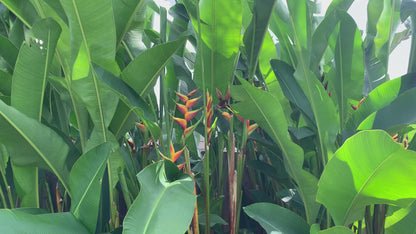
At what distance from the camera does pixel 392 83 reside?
0.90 m

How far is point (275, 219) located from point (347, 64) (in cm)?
41

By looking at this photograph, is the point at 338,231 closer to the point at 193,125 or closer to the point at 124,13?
the point at 193,125

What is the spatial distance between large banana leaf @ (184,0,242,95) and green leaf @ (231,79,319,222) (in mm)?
138

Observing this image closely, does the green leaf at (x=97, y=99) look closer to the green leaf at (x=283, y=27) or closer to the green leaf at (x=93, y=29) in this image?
the green leaf at (x=93, y=29)

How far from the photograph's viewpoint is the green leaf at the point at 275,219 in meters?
0.79

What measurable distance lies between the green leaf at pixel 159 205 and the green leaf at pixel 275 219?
0.17m

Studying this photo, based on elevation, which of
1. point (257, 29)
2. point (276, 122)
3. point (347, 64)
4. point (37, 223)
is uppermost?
point (257, 29)

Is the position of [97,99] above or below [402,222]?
above

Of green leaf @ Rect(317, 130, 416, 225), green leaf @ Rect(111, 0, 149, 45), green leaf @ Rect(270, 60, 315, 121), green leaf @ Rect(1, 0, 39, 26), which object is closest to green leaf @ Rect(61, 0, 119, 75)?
green leaf @ Rect(111, 0, 149, 45)

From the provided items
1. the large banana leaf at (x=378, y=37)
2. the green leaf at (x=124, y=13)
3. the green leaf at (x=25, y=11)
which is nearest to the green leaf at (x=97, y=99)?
the green leaf at (x=124, y=13)

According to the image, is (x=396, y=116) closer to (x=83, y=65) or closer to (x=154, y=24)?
(x=83, y=65)

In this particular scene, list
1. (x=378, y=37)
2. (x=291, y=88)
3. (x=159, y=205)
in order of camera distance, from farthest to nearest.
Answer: (x=378, y=37), (x=291, y=88), (x=159, y=205)

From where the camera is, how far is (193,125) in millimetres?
902

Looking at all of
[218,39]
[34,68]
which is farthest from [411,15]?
[34,68]
